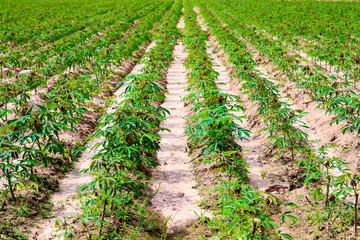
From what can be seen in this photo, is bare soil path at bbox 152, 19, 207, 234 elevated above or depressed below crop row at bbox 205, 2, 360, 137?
below

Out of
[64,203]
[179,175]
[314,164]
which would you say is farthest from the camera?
[179,175]

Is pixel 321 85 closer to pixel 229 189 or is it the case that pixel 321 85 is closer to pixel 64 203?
pixel 229 189

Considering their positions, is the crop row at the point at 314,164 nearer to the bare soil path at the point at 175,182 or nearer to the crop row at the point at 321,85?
the crop row at the point at 321,85

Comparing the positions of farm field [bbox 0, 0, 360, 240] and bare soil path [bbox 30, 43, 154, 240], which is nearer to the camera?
farm field [bbox 0, 0, 360, 240]

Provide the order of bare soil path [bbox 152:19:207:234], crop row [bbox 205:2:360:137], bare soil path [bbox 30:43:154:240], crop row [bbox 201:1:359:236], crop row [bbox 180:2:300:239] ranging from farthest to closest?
crop row [bbox 205:2:360:137], bare soil path [bbox 152:19:207:234], bare soil path [bbox 30:43:154:240], crop row [bbox 201:1:359:236], crop row [bbox 180:2:300:239]

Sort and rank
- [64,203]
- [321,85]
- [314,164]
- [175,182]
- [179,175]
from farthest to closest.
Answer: [321,85] < [179,175] < [175,182] < [64,203] < [314,164]

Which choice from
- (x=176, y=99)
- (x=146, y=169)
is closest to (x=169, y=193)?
(x=146, y=169)

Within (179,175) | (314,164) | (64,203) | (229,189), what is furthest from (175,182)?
(314,164)

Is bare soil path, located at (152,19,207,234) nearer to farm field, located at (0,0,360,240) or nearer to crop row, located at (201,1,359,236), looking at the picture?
farm field, located at (0,0,360,240)

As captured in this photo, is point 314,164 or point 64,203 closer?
point 314,164

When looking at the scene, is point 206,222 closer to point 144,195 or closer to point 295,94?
point 144,195

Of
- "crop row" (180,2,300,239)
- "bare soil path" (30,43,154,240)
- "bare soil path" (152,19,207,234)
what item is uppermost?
"crop row" (180,2,300,239)

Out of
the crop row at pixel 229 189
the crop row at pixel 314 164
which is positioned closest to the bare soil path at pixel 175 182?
the crop row at pixel 229 189

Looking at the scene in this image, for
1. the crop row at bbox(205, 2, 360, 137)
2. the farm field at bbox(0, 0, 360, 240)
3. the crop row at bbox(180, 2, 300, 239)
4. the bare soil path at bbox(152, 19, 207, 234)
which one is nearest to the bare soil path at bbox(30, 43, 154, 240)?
the farm field at bbox(0, 0, 360, 240)
